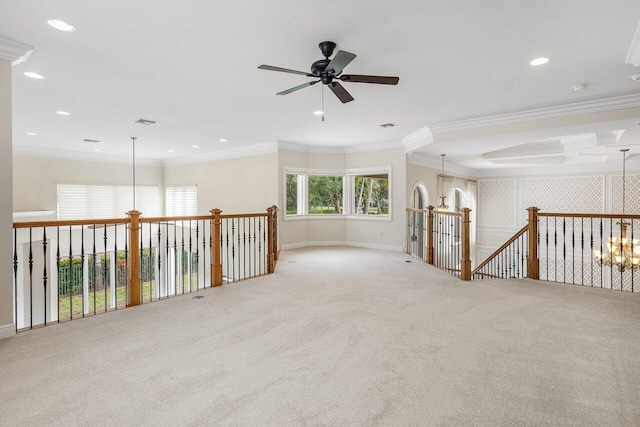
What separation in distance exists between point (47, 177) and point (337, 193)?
745cm

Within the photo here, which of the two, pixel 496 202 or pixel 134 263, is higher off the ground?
pixel 496 202

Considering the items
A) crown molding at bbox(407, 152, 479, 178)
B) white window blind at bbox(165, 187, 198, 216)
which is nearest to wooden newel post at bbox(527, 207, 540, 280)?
crown molding at bbox(407, 152, 479, 178)

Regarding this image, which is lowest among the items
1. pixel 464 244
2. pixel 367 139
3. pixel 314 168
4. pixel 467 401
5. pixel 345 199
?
pixel 467 401

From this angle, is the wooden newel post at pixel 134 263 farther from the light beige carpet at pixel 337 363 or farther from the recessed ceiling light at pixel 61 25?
the recessed ceiling light at pixel 61 25

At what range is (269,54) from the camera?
3.28 m

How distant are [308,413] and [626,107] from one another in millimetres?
5730

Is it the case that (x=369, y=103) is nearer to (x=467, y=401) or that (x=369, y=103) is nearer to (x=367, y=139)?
(x=367, y=139)

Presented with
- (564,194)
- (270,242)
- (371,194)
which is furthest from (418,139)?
(564,194)

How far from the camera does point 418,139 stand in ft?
22.7

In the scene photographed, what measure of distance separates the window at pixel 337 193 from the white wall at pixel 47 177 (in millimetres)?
5658

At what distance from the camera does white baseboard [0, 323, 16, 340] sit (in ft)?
9.55

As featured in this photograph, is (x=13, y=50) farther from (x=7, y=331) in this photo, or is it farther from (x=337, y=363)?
(x=337, y=363)

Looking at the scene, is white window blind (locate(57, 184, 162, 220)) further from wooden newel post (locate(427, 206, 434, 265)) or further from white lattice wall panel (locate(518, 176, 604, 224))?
white lattice wall panel (locate(518, 176, 604, 224))

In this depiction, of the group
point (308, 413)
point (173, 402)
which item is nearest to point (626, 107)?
point (308, 413)
